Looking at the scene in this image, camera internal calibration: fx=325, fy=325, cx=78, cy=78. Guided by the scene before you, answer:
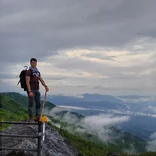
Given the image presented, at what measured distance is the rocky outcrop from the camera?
1353 centimetres

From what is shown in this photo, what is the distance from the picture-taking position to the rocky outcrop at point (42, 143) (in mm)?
13529

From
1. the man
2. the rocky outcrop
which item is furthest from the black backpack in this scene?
the rocky outcrop

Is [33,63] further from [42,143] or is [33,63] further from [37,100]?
[42,143]

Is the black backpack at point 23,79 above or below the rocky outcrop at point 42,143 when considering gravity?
above

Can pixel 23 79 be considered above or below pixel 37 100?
above

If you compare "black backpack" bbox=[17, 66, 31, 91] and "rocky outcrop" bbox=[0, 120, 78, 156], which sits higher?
"black backpack" bbox=[17, 66, 31, 91]

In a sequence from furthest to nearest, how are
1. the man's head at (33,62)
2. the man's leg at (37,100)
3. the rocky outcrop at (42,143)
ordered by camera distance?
the man's leg at (37,100) < the man's head at (33,62) < the rocky outcrop at (42,143)

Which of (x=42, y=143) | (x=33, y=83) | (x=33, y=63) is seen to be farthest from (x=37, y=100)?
(x=42, y=143)

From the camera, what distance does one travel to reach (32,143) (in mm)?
13633

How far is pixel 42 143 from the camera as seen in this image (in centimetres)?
1422

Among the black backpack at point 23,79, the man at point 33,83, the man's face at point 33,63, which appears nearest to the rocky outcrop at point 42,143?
the man at point 33,83

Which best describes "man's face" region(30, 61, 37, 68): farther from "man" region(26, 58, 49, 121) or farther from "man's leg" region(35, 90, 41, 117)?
"man's leg" region(35, 90, 41, 117)

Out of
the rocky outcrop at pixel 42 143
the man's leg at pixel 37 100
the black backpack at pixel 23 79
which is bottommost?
the rocky outcrop at pixel 42 143

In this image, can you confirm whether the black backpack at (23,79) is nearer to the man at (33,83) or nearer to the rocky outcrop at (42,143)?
the man at (33,83)
